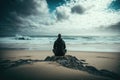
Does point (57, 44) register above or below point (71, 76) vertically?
above

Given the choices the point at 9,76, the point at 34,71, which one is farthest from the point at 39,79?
the point at 9,76

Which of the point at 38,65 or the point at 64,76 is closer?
the point at 64,76

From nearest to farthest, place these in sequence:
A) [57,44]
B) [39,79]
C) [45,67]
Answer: [39,79] → [45,67] → [57,44]

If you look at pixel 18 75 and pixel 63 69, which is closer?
pixel 18 75

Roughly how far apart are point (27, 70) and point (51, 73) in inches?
29.7

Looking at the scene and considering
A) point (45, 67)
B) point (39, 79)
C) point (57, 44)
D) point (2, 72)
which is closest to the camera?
point (39, 79)

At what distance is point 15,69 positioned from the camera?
16.6ft

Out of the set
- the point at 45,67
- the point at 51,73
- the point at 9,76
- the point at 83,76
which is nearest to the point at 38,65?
the point at 45,67

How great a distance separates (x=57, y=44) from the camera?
7.07 meters

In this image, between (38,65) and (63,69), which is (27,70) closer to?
(38,65)

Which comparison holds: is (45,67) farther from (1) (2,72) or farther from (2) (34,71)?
(1) (2,72)

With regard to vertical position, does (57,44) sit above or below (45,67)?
above

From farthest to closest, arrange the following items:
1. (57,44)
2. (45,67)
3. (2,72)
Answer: (57,44) → (45,67) → (2,72)

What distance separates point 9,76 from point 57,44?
2881 mm
